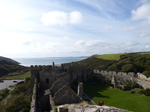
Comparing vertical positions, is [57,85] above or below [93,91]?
above

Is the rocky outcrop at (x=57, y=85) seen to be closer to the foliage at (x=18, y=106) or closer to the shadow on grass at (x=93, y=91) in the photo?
the foliage at (x=18, y=106)

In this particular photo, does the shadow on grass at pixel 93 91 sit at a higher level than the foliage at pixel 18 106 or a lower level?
lower

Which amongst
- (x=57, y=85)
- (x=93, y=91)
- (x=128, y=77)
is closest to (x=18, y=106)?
(x=57, y=85)

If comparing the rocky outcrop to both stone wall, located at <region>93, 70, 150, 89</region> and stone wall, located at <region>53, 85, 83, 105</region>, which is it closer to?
stone wall, located at <region>53, 85, 83, 105</region>

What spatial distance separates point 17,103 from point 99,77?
2451 centimetres

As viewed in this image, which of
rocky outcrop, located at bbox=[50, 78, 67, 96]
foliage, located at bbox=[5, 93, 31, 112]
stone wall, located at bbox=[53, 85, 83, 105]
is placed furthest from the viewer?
rocky outcrop, located at bbox=[50, 78, 67, 96]

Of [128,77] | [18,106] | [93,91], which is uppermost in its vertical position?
[128,77]

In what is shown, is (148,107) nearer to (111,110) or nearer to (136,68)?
(111,110)

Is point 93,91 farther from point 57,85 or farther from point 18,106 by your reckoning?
point 18,106

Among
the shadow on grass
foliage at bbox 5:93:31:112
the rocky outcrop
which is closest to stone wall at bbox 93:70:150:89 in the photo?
the shadow on grass

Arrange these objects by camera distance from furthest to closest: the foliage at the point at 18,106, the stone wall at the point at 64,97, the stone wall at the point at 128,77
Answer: the stone wall at the point at 128,77, the foliage at the point at 18,106, the stone wall at the point at 64,97

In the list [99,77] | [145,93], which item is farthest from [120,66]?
[145,93]

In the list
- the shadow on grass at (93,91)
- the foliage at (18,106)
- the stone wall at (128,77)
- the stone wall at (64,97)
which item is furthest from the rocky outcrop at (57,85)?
the stone wall at (128,77)

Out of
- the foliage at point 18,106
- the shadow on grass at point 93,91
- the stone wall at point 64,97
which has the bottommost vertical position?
the shadow on grass at point 93,91
